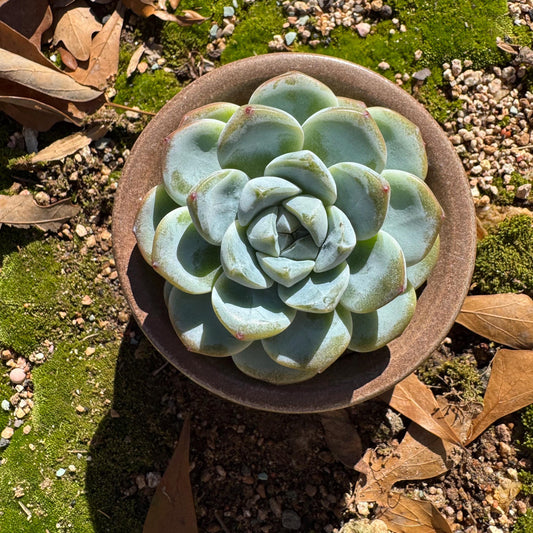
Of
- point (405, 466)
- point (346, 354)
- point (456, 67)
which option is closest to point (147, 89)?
point (456, 67)

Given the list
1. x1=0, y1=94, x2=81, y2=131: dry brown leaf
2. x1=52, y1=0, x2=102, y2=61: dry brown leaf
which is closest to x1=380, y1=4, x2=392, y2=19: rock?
x1=52, y1=0, x2=102, y2=61: dry brown leaf

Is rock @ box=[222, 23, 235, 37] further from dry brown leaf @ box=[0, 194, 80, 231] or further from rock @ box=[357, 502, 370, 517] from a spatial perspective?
rock @ box=[357, 502, 370, 517]

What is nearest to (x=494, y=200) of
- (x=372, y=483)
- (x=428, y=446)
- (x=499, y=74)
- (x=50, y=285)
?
(x=499, y=74)

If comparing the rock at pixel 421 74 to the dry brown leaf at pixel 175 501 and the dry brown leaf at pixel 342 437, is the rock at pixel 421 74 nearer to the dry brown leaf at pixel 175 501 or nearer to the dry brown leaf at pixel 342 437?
the dry brown leaf at pixel 342 437

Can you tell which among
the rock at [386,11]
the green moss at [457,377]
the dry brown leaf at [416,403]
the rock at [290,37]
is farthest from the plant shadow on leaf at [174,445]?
the rock at [386,11]

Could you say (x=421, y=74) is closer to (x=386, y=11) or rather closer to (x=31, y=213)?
(x=386, y=11)

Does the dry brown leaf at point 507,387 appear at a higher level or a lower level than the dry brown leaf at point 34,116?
lower
